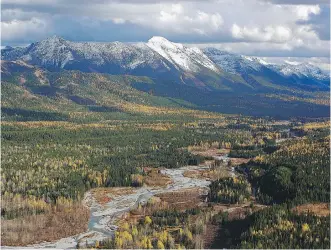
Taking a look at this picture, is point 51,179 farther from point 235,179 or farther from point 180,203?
point 235,179

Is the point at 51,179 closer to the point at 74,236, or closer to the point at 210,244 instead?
the point at 74,236

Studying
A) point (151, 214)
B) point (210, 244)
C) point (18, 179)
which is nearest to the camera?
point (210, 244)

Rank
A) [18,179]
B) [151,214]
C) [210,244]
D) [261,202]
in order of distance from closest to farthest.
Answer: [210,244]
[151,214]
[261,202]
[18,179]

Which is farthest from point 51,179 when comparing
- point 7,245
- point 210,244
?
point 210,244

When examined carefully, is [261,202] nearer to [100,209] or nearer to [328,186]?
[328,186]

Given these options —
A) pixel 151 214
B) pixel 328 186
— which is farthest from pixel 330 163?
pixel 151 214

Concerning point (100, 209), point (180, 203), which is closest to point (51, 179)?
point (100, 209)

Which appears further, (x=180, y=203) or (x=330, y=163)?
(x=330, y=163)

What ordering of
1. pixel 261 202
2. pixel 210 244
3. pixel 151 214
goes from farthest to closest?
pixel 261 202, pixel 151 214, pixel 210 244

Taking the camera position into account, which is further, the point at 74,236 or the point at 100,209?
the point at 100,209
